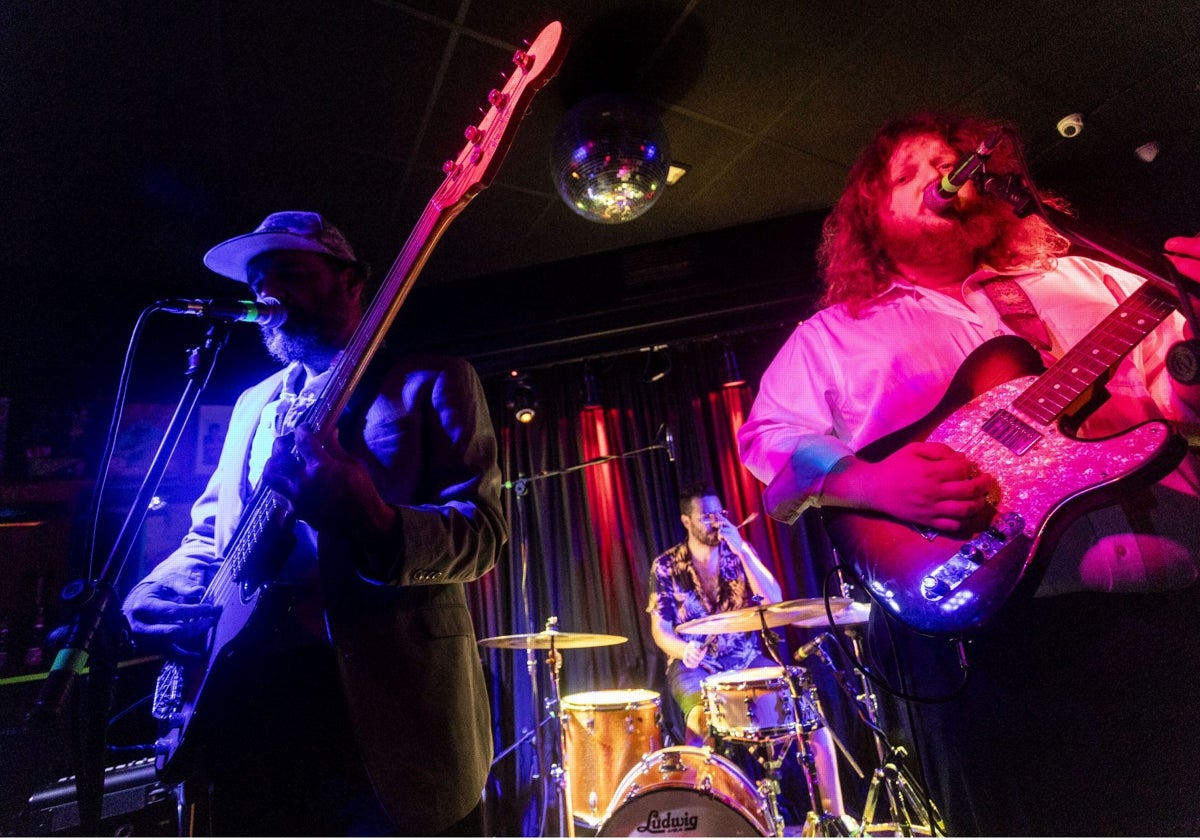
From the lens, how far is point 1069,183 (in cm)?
446

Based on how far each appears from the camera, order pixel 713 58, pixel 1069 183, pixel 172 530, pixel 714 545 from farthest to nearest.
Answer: pixel 714 545 → pixel 1069 183 → pixel 172 530 → pixel 713 58

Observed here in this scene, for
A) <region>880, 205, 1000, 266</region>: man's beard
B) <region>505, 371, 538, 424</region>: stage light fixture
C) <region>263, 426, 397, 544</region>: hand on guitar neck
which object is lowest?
<region>263, 426, 397, 544</region>: hand on guitar neck

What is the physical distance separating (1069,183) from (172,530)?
6641mm

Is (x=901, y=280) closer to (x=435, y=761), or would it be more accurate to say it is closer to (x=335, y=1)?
(x=435, y=761)

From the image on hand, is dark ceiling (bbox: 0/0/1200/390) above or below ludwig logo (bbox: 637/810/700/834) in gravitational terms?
above

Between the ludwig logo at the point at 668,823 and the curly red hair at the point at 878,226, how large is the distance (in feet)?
7.17

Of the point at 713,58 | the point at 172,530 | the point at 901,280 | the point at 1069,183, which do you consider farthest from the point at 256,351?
the point at 1069,183

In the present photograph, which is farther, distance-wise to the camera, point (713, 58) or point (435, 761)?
point (713, 58)

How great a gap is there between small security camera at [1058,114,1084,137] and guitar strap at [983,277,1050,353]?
3453 millimetres

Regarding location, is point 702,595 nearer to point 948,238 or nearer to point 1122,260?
point 948,238

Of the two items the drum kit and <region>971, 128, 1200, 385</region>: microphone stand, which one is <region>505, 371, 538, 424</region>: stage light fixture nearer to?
the drum kit

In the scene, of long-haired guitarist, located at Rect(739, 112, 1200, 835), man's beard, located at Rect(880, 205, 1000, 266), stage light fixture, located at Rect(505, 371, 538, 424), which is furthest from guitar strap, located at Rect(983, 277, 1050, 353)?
stage light fixture, located at Rect(505, 371, 538, 424)

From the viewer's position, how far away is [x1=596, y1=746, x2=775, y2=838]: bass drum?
2.58 metres

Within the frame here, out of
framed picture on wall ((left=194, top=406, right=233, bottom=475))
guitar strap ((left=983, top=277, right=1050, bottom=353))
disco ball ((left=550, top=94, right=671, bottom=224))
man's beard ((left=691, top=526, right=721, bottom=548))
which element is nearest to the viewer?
guitar strap ((left=983, top=277, right=1050, bottom=353))
